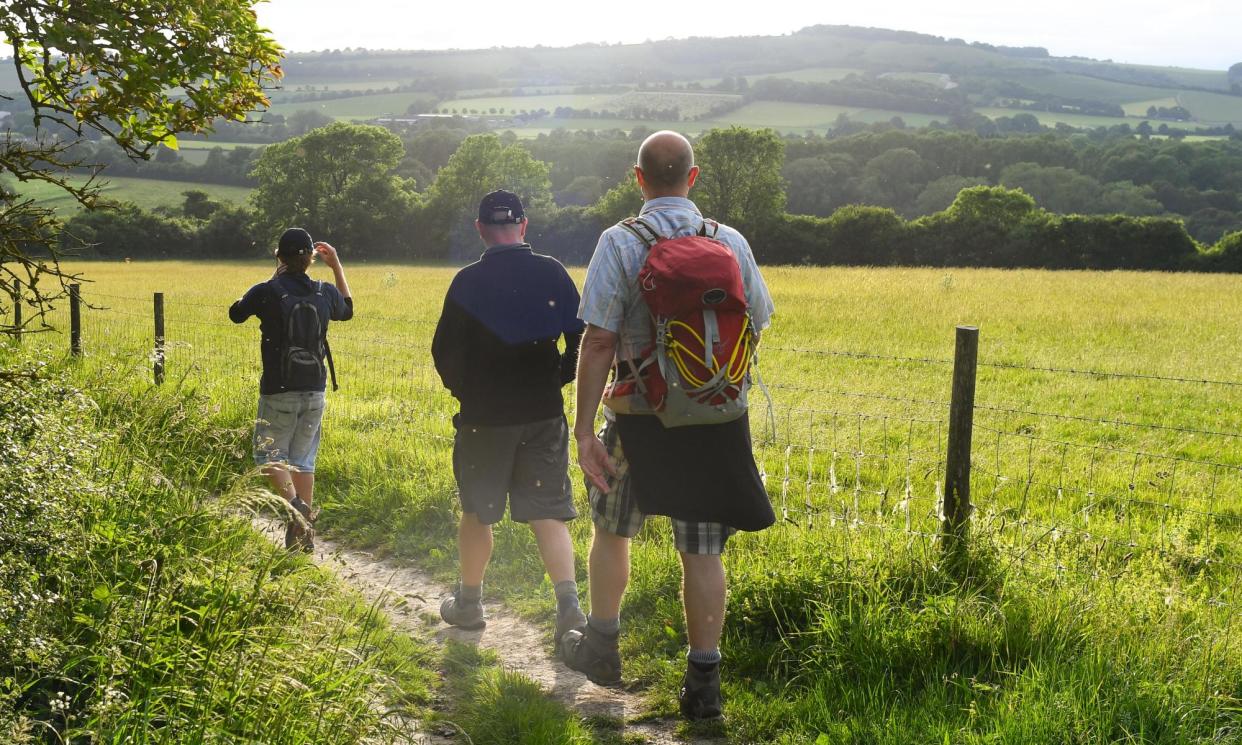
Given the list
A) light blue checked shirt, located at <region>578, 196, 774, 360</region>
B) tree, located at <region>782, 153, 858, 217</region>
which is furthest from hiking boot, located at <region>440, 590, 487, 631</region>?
tree, located at <region>782, 153, 858, 217</region>

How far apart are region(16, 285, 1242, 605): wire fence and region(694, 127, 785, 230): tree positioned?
46061mm

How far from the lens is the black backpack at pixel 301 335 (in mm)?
6047

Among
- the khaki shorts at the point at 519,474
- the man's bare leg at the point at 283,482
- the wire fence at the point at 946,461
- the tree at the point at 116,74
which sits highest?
the tree at the point at 116,74

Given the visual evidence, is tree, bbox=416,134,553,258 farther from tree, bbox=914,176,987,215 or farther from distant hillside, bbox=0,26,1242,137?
distant hillside, bbox=0,26,1242,137

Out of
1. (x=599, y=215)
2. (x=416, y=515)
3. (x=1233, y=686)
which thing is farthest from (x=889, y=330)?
(x=599, y=215)

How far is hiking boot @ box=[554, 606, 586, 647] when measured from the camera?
4.87 m

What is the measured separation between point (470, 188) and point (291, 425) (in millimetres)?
63344

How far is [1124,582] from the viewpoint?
15.5ft

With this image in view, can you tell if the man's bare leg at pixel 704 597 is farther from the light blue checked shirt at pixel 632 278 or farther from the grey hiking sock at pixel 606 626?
the light blue checked shirt at pixel 632 278

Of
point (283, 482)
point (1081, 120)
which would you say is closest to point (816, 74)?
point (1081, 120)

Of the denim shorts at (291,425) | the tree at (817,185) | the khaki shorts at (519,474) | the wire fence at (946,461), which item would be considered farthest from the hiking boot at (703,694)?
the tree at (817,185)

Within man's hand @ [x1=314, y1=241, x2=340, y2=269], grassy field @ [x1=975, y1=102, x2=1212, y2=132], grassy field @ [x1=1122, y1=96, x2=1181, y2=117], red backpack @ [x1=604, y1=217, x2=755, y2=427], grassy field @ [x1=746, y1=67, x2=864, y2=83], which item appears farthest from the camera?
grassy field @ [x1=746, y1=67, x2=864, y2=83]

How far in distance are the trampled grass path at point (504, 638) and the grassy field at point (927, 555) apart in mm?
163

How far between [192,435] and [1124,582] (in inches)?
235
